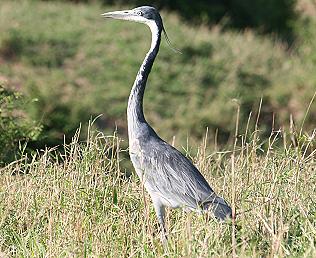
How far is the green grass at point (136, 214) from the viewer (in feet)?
18.2

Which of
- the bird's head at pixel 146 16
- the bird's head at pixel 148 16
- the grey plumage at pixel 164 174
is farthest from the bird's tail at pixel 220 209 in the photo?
the bird's head at pixel 146 16

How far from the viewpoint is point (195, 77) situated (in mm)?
18969

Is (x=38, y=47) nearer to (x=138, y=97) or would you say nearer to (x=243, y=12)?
(x=243, y=12)

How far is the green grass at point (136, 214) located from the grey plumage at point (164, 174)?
10 centimetres

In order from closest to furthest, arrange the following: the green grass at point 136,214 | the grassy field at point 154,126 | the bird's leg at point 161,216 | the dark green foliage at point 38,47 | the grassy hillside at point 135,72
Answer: the green grass at point 136,214
the grassy field at point 154,126
the bird's leg at point 161,216
the grassy hillside at point 135,72
the dark green foliage at point 38,47

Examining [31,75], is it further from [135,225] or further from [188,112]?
[135,225]

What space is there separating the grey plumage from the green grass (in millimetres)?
99

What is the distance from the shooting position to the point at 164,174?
6.49m

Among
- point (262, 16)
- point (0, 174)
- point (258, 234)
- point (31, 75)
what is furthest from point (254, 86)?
point (258, 234)

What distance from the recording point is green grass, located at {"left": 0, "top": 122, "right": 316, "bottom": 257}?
5562mm

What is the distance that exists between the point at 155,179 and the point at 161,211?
0.73 ft

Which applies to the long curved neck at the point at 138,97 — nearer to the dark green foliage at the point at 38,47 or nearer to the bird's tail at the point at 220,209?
the bird's tail at the point at 220,209

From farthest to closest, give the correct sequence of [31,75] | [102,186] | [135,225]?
[31,75], [102,186], [135,225]

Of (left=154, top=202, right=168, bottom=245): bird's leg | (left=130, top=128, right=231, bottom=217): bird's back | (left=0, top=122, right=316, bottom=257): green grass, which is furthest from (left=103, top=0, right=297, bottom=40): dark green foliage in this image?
(left=154, top=202, right=168, bottom=245): bird's leg
